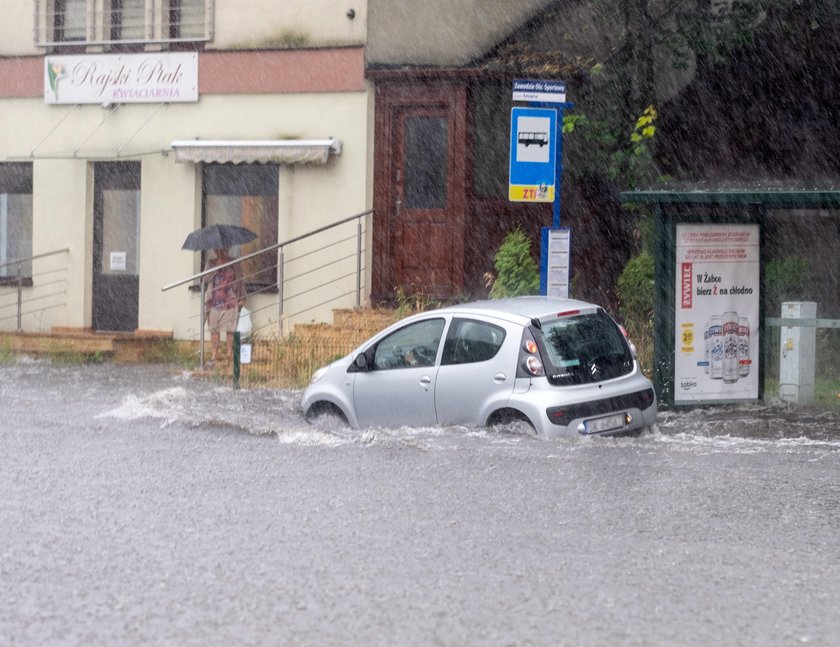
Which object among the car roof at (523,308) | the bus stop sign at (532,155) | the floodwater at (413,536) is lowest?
the floodwater at (413,536)

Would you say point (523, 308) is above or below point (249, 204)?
below

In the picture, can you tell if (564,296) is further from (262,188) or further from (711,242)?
(262,188)

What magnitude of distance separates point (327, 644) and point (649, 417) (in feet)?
21.5

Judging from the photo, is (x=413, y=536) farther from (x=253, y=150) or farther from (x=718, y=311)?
(x=253, y=150)

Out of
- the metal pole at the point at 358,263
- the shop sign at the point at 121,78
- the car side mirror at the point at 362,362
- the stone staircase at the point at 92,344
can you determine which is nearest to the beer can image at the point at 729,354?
the car side mirror at the point at 362,362

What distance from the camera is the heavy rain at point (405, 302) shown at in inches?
280

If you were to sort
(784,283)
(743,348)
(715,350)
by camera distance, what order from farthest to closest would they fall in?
(784,283) < (743,348) < (715,350)

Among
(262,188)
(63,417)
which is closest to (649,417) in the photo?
(63,417)

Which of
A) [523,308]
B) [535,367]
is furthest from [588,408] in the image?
[523,308]

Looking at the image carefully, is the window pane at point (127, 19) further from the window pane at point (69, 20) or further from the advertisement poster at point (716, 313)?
the advertisement poster at point (716, 313)

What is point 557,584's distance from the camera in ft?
23.3

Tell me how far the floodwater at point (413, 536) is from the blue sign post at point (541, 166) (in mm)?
2021

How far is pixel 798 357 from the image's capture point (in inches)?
601

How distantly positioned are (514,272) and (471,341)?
5527mm
